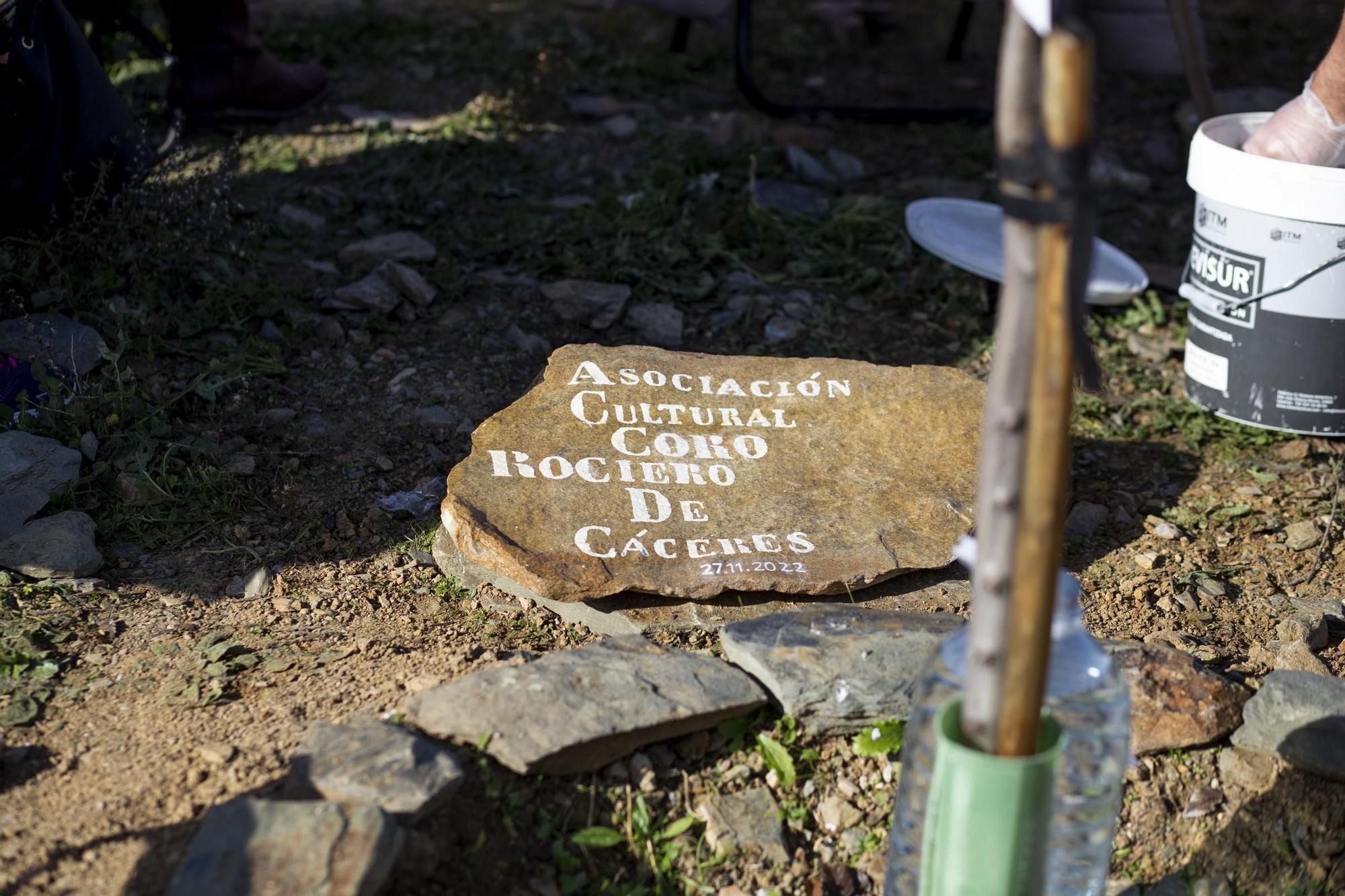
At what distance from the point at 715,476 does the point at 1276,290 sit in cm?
144

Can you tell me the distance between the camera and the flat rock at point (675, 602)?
7.88ft

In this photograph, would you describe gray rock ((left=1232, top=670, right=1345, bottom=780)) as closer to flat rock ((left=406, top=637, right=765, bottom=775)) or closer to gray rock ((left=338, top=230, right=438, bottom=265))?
flat rock ((left=406, top=637, right=765, bottom=775))

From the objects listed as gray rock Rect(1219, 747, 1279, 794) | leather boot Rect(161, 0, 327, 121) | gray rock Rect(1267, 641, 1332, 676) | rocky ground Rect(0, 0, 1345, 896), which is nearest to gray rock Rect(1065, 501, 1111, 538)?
rocky ground Rect(0, 0, 1345, 896)

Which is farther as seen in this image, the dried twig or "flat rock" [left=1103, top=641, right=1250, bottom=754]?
the dried twig

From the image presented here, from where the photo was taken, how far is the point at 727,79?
5.50 metres

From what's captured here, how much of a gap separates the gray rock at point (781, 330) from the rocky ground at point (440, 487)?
5cm

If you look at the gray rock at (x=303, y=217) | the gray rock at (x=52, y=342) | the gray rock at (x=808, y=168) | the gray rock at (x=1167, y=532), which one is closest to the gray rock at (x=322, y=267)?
the gray rock at (x=303, y=217)

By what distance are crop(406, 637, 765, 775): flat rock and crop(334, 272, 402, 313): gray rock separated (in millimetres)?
1667

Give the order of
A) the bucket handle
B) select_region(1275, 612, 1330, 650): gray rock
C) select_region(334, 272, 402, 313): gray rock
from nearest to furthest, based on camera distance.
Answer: select_region(1275, 612, 1330, 650): gray rock → the bucket handle → select_region(334, 272, 402, 313): gray rock

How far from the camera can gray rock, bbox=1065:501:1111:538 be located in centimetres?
286

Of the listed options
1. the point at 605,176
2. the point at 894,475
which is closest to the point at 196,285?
the point at 605,176

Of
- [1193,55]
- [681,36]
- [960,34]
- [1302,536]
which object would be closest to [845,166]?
Result: [1193,55]

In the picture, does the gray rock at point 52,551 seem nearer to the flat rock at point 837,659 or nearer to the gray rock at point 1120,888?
the flat rock at point 837,659

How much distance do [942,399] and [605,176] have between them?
76.3 inches
